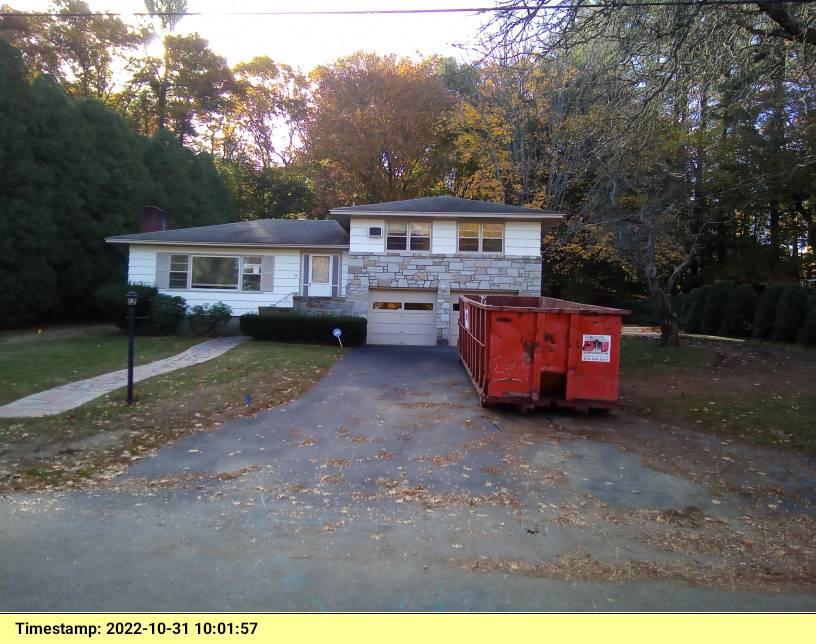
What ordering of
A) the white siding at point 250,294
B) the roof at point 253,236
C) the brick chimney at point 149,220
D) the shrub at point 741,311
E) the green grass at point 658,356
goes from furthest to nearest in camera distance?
1. the brick chimney at point 149,220
2. the shrub at point 741,311
3. the white siding at point 250,294
4. the roof at point 253,236
5. the green grass at point 658,356

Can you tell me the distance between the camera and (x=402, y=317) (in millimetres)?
19625

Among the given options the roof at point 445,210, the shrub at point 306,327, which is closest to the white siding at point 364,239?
the roof at point 445,210

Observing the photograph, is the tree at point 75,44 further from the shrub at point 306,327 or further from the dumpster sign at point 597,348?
the dumpster sign at point 597,348

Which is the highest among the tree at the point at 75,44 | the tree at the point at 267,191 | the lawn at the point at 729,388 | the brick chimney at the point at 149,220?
the tree at the point at 75,44

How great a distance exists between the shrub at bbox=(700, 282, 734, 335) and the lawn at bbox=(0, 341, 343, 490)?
16795 millimetres

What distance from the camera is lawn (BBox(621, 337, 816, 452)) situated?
26.9ft

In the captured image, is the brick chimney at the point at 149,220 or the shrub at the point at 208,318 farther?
the brick chimney at the point at 149,220

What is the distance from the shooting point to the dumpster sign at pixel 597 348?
8.58 m

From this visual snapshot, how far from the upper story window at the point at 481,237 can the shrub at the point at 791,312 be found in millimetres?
8913

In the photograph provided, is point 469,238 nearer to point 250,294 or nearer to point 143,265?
point 250,294

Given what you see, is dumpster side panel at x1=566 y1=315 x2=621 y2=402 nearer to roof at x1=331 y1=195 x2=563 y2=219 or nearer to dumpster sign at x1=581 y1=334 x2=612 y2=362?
dumpster sign at x1=581 y1=334 x2=612 y2=362

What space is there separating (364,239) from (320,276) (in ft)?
7.75

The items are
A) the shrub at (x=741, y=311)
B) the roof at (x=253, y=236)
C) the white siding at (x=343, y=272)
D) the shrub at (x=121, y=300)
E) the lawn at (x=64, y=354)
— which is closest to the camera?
the lawn at (x=64, y=354)

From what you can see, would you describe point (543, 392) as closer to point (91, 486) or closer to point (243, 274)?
point (91, 486)
